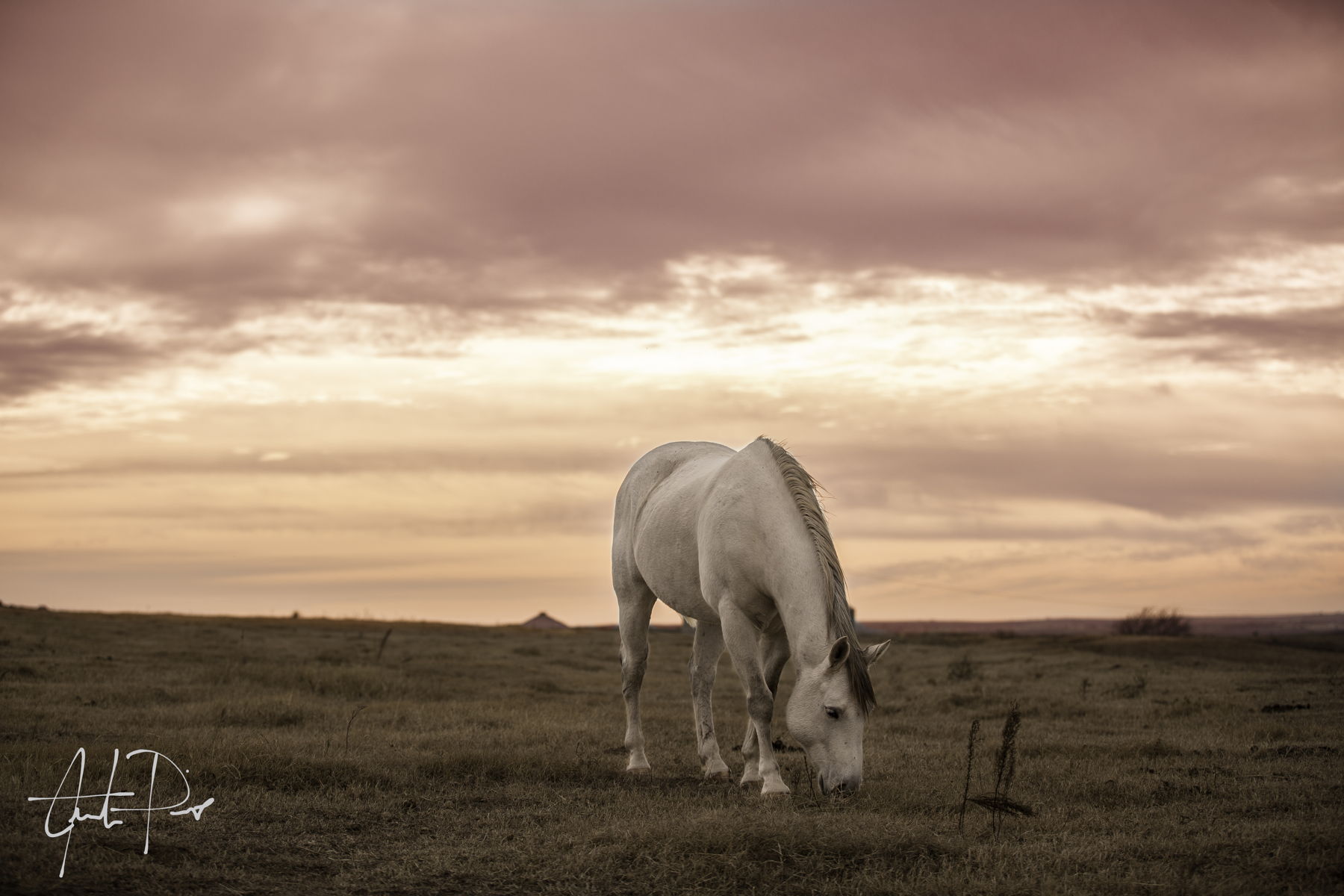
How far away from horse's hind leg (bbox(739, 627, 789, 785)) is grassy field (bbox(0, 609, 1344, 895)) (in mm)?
350

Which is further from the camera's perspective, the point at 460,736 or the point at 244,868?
the point at 460,736

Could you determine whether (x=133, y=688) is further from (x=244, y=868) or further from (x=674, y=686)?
(x=244, y=868)

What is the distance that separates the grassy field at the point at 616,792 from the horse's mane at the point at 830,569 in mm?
810

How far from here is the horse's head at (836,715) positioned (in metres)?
7.23

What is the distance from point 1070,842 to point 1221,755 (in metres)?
4.46

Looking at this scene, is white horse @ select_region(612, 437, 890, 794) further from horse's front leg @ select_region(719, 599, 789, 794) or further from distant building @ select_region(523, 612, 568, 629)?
distant building @ select_region(523, 612, 568, 629)

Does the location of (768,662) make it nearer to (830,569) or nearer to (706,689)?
(706,689)

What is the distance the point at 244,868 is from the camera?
579 centimetres

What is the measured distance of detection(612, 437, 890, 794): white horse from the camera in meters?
7.29

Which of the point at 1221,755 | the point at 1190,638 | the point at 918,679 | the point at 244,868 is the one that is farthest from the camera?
the point at 1190,638

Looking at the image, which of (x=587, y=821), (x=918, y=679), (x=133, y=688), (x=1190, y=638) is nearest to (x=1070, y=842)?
(x=587, y=821)

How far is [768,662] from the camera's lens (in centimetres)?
891

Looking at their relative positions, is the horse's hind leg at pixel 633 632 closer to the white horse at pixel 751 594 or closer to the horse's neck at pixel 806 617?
the white horse at pixel 751 594
